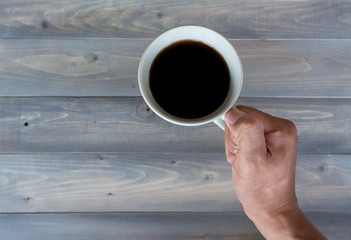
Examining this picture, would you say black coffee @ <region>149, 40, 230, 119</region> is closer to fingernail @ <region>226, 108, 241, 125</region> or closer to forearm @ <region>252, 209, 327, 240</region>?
fingernail @ <region>226, 108, 241, 125</region>

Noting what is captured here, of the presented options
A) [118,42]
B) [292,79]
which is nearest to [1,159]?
[118,42]

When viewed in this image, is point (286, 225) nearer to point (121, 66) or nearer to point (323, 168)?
point (323, 168)

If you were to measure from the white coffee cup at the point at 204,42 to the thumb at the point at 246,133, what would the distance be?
2cm

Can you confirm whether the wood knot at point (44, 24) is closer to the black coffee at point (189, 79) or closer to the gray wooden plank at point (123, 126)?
the gray wooden plank at point (123, 126)

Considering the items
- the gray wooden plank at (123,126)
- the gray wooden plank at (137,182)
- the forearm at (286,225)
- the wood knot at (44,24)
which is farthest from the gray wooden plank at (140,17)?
the forearm at (286,225)

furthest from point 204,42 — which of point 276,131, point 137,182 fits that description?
point 137,182

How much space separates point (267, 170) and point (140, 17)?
0.42 meters

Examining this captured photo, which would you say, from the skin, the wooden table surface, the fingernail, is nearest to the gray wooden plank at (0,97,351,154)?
the wooden table surface

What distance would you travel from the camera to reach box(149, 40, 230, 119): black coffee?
1.52 ft

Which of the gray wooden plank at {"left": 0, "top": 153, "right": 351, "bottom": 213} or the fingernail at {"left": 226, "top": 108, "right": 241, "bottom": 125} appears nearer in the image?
the fingernail at {"left": 226, "top": 108, "right": 241, "bottom": 125}

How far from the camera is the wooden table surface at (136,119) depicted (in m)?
0.67

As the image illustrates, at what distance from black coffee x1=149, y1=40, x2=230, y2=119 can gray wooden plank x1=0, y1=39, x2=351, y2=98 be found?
0.20 meters

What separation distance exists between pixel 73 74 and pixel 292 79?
0.49 meters

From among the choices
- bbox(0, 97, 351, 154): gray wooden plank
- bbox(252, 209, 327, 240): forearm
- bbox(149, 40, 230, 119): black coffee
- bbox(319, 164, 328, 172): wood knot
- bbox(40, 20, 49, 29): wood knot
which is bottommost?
bbox(252, 209, 327, 240): forearm
